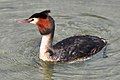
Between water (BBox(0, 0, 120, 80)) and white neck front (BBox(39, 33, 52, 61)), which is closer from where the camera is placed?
water (BBox(0, 0, 120, 80))

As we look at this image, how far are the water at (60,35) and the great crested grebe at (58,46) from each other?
16 cm

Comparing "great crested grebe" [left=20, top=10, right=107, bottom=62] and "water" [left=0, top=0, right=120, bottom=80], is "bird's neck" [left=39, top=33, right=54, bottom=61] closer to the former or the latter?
"great crested grebe" [left=20, top=10, right=107, bottom=62]

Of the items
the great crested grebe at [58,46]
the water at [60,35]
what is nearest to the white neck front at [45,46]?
the great crested grebe at [58,46]

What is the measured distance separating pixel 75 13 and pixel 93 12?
0.47 m

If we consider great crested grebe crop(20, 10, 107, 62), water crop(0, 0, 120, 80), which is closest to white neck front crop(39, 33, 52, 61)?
great crested grebe crop(20, 10, 107, 62)

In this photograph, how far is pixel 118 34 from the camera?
1162cm

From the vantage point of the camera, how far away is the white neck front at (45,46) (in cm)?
1036

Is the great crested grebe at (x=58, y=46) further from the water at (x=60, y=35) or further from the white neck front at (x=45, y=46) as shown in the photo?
the water at (x=60, y=35)

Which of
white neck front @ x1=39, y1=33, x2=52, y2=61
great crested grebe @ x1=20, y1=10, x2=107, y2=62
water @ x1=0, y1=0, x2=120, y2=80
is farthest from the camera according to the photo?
white neck front @ x1=39, y1=33, x2=52, y2=61

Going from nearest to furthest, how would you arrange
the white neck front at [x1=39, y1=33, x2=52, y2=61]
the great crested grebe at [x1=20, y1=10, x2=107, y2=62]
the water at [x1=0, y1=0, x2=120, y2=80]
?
the water at [x1=0, y1=0, x2=120, y2=80] → the great crested grebe at [x1=20, y1=10, x2=107, y2=62] → the white neck front at [x1=39, y1=33, x2=52, y2=61]

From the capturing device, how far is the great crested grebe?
33.3 feet

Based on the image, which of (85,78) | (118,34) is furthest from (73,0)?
(85,78)

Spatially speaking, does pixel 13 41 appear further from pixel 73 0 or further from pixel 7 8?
pixel 73 0

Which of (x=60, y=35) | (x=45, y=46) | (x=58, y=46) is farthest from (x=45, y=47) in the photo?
(x=60, y=35)
